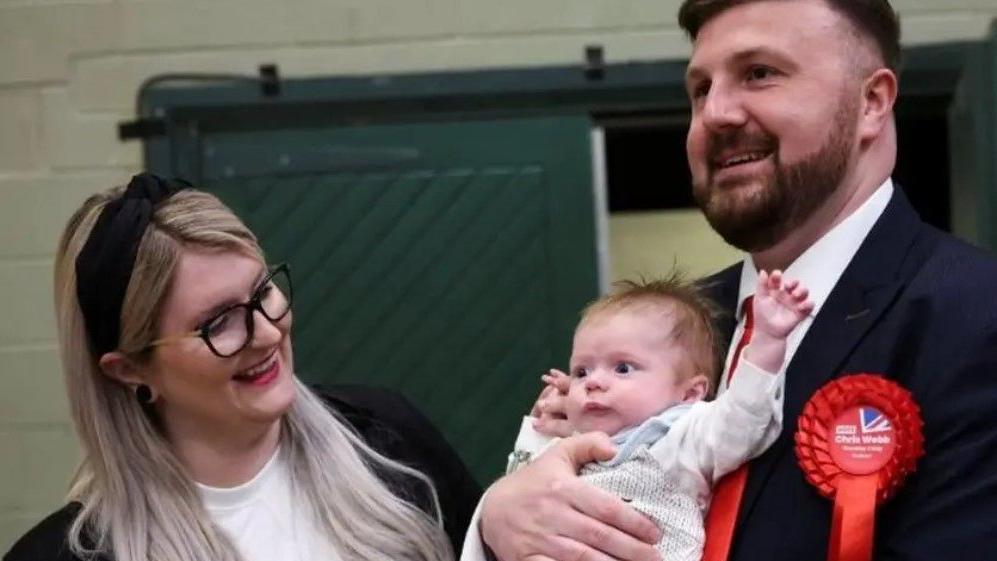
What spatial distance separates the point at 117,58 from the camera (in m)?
3.04

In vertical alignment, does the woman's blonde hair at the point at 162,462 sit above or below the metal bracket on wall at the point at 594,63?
below

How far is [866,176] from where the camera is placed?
154 centimetres

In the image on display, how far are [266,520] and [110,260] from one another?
411 millimetres

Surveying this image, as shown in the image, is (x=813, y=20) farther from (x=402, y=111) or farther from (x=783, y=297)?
(x=402, y=111)

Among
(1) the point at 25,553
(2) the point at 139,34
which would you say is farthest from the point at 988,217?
(1) the point at 25,553

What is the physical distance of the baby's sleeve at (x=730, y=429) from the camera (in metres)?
1.41

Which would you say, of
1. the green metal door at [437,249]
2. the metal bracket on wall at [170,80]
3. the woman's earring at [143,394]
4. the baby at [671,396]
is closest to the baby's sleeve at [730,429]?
the baby at [671,396]

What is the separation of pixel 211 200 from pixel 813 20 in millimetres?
824

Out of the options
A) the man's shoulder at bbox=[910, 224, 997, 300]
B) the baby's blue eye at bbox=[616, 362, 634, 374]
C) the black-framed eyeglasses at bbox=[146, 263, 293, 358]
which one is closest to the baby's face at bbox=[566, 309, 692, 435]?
the baby's blue eye at bbox=[616, 362, 634, 374]

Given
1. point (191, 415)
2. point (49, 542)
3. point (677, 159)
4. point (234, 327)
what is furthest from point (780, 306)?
point (677, 159)

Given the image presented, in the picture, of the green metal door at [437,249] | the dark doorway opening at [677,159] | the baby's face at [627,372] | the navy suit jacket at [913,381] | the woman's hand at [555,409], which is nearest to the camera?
the navy suit jacket at [913,381]

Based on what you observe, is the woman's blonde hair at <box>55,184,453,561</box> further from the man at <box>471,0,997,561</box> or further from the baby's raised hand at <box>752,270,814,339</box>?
the baby's raised hand at <box>752,270,814,339</box>

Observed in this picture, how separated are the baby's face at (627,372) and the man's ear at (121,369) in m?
0.60

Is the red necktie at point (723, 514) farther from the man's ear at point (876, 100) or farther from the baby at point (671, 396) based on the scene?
the man's ear at point (876, 100)
